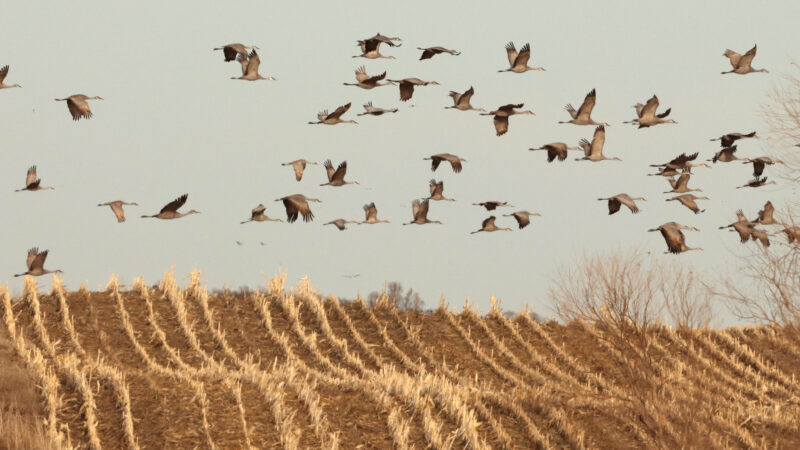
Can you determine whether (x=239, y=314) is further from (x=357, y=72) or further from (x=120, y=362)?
(x=357, y=72)

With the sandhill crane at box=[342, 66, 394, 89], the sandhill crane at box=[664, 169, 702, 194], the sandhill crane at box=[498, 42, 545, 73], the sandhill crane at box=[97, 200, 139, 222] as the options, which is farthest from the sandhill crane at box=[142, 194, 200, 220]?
the sandhill crane at box=[664, 169, 702, 194]

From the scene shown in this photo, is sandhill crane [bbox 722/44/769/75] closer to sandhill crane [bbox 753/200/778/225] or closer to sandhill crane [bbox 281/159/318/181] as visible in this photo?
sandhill crane [bbox 753/200/778/225]

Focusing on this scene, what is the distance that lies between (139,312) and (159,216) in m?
7.33

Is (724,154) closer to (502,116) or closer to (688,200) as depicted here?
(688,200)

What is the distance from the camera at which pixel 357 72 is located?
2134 cm

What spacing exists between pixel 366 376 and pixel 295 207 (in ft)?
23.4

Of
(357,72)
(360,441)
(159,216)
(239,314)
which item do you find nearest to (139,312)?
(239,314)

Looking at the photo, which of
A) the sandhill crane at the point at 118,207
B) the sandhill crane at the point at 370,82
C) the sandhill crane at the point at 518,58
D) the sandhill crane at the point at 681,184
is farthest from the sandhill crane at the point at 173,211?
the sandhill crane at the point at 681,184

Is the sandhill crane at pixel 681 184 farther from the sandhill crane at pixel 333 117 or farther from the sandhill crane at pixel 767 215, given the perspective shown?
the sandhill crane at pixel 333 117

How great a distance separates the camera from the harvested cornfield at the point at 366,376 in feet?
58.4

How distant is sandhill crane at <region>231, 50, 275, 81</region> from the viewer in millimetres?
20875

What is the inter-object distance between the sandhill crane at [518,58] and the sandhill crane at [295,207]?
510cm

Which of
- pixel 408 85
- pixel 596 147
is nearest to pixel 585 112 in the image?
pixel 596 147

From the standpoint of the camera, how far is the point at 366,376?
23.8 m
